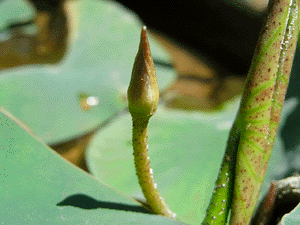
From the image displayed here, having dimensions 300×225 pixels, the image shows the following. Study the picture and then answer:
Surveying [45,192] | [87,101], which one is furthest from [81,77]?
[45,192]

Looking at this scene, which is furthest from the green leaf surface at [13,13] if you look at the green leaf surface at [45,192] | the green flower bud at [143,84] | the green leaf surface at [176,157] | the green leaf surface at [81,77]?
the green flower bud at [143,84]

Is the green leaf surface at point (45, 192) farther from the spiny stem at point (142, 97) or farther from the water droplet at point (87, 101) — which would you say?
the water droplet at point (87, 101)

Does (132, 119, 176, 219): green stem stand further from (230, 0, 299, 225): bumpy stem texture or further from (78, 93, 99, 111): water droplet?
(78, 93, 99, 111): water droplet

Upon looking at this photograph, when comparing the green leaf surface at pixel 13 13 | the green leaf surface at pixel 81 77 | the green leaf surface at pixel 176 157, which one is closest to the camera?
the green leaf surface at pixel 176 157

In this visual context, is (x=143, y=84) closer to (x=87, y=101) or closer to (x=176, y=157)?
(x=176, y=157)

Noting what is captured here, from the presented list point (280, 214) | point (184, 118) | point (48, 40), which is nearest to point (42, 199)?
point (280, 214)

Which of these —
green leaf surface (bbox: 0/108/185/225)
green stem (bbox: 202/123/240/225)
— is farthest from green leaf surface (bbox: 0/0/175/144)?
green stem (bbox: 202/123/240/225)

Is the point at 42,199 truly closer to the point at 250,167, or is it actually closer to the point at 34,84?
the point at 250,167
